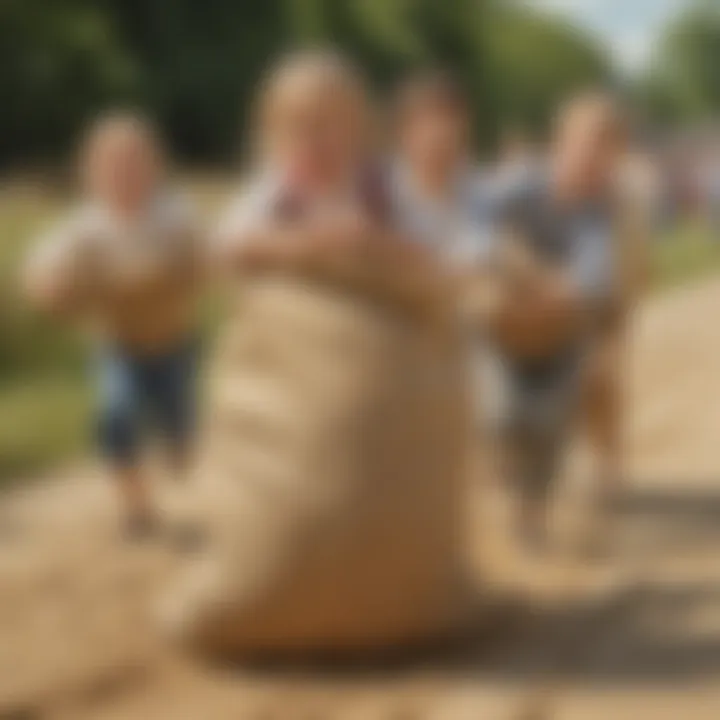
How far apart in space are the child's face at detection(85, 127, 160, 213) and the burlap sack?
53 centimetres

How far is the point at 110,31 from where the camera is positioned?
3791 mm

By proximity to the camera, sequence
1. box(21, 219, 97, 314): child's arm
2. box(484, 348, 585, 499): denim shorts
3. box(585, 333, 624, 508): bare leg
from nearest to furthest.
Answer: box(21, 219, 97, 314): child's arm → box(484, 348, 585, 499): denim shorts → box(585, 333, 624, 508): bare leg

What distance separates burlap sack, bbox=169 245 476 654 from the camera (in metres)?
2.59

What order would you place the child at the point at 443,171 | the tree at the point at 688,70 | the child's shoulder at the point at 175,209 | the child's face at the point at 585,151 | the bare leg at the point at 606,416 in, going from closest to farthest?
1. the child at the point at 443,171
2. the child's shoulder at the point at 175,209
3. the child's face at the point at 585,151
4. the bare leg at the point at 606,416
5. the tree at the point at 688,70

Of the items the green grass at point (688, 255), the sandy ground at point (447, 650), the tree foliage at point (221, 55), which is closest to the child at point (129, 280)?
the tree foliage at point (221, 55)

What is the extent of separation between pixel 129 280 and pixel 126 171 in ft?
0.61

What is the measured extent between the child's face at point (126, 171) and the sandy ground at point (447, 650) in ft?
2.17

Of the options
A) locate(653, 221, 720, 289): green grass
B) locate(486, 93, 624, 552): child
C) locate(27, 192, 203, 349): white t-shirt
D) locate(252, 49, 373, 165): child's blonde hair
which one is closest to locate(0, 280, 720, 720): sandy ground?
locate(486, 93, 624, 552): child

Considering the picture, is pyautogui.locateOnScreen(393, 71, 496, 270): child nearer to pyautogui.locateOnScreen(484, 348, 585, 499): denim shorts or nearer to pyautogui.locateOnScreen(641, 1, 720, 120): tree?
pyautogui.locateOnScreen(484, 348, 585, 499): denim shorts

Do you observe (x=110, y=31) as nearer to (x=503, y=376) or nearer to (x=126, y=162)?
(x=126, y=162)

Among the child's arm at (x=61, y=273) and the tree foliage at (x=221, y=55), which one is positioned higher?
the tree foliage at (x=221, y=55)

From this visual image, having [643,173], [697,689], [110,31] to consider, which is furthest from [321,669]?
[110,31]

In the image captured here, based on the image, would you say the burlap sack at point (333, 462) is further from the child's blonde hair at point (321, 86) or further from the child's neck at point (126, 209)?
the child's neck at point (126, 209)

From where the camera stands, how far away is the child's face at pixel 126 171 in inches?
124
